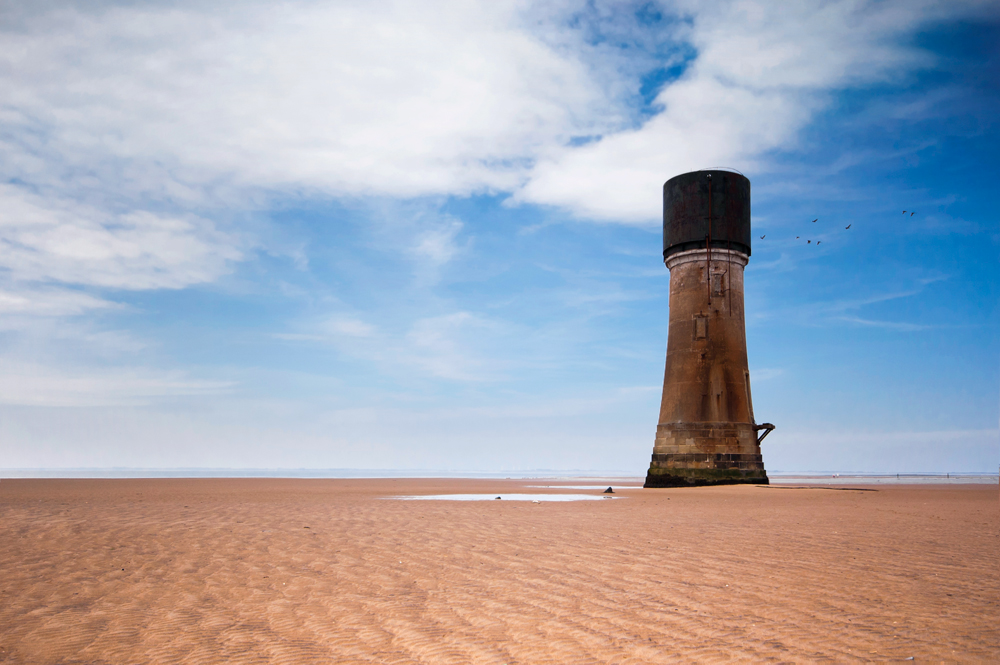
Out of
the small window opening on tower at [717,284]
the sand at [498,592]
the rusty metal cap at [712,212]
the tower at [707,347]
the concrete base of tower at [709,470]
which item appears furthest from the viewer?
the rusty metal cap at [712,212]

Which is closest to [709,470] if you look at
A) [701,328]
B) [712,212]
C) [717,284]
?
[701,328]

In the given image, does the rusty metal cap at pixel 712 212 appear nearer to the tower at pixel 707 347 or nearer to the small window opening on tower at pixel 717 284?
the tower at pixel 707 347

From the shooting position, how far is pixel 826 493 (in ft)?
69.4

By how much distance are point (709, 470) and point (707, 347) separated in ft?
14.9

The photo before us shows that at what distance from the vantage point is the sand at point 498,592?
14.6 feet

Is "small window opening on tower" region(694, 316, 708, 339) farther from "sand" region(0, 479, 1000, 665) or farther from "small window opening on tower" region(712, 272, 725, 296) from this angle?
"sand" region(0, 479, 1000, 665)

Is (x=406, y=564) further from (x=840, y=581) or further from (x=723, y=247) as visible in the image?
(x=723, y=247)

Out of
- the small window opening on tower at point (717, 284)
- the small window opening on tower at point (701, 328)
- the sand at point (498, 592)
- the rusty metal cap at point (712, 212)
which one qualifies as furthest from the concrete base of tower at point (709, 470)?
the sand at point (498, 592)

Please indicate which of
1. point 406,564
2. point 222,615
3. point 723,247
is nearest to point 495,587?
point 406,564

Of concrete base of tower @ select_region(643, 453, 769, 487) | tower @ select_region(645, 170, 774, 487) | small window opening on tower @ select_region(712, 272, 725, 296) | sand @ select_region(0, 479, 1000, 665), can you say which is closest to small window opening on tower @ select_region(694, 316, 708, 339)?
tower @ select_region(645, 170, 774, 487)

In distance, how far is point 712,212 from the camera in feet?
85.8

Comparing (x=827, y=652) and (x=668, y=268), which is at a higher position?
(x=668, y=268)

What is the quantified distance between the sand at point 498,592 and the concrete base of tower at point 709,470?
42.7ft

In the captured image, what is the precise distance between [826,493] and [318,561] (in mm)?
18353
